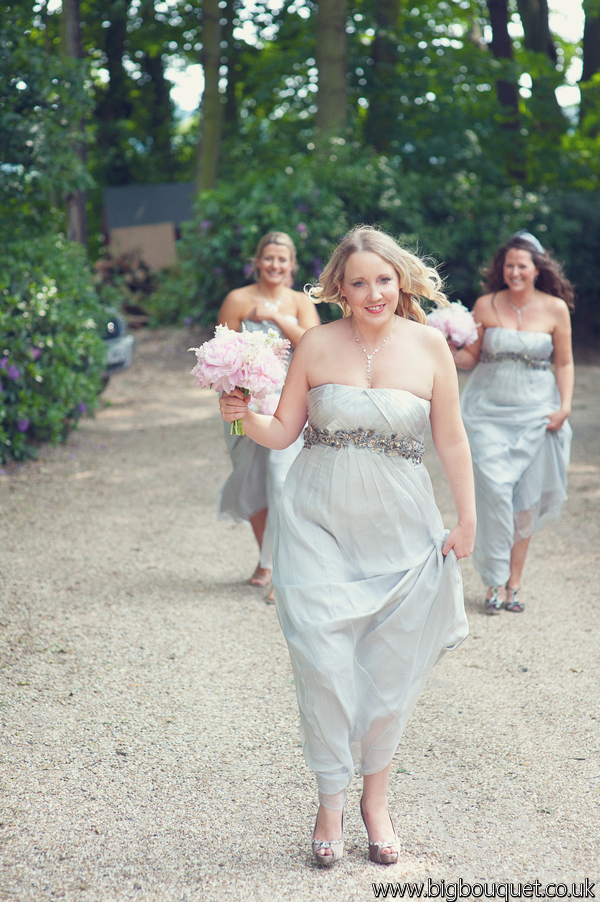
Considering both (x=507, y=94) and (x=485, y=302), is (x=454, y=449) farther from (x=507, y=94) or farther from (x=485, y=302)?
(x=507, y=94)

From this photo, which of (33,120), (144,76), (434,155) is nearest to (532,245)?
(33,120)

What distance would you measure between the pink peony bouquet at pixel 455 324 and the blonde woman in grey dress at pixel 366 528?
7.21 ft

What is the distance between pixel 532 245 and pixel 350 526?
10.6 ft

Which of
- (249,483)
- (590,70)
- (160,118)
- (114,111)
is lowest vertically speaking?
(249,483)

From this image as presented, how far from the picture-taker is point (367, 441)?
9.84 ft

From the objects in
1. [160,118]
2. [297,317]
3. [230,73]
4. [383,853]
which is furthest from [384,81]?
[383,853]

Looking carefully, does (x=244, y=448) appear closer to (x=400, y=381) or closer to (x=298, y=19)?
(x=400, y=381)

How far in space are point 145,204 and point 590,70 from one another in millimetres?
11453

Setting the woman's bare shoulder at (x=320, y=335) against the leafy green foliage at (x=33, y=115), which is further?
the leafy green foliage at (x=33, y=115)

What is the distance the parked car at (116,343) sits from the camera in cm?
1062

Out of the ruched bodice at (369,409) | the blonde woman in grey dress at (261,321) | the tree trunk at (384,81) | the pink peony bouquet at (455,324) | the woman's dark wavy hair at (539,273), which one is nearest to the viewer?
the ruched bodice at (369,409)

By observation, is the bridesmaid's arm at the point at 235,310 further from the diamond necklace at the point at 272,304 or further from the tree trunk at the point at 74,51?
the tree trunk at the point at 74,51

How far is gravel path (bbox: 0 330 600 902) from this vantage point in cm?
285

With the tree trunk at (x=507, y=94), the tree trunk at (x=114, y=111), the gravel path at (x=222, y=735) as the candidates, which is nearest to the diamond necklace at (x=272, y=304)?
the gravel path at (x=222, y=735)
